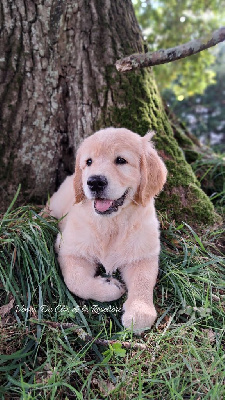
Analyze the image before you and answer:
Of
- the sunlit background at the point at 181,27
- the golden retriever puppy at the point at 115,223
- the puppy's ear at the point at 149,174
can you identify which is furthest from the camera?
the sunlit background at the point at 181,27

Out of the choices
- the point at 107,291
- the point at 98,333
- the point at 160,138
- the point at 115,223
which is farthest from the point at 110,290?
the point at 160,138

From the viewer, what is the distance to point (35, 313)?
2.48 meters

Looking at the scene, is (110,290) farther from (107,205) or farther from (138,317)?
(107,205)

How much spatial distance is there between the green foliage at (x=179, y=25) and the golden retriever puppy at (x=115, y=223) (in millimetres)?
4126

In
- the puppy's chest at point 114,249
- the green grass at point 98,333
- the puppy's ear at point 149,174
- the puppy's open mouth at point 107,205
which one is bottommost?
the green grass at point 98,333

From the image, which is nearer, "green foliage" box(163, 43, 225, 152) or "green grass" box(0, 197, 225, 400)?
"green grass" box(0, 197, 225, 400)

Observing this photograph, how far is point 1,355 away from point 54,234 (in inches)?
43.6

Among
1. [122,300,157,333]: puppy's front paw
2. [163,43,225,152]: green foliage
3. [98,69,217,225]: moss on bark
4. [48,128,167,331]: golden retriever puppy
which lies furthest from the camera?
[163,43,225,152]: green foliage

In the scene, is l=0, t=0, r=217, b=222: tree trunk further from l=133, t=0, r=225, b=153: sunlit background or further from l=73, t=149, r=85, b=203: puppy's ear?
l=133, t=0, r=225, b=153: sunlit background

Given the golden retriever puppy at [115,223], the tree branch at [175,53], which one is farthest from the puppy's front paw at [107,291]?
the tree branch at [175,53]

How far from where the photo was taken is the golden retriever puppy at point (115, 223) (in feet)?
8.12

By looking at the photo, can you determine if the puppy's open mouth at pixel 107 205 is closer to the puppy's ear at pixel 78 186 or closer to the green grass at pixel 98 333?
the puppy's ear at pixel 78 186

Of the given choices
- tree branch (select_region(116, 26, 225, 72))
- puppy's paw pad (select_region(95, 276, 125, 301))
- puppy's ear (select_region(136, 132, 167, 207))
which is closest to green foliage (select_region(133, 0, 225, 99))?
tree branch (select_region(116, 26, 225, 72))

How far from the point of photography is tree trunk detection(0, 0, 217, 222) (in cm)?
349
